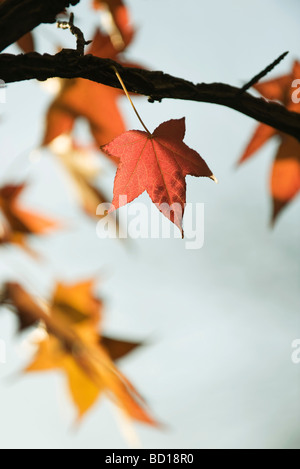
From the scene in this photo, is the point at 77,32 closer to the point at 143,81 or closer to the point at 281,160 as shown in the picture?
the point at 143,81

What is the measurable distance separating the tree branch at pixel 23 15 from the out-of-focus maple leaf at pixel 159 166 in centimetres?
14

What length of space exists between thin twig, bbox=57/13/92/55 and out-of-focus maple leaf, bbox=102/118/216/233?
0.31ft

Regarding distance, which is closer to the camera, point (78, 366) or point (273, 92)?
point (273, 92)

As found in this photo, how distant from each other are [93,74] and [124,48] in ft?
1.65

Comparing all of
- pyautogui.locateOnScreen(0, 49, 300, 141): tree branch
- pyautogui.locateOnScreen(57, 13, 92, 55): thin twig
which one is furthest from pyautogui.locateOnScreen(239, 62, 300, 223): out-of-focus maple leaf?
pyautogui.locateOnScreen(57, 13, 92, 55): thin twig

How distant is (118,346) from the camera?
818 millimetres

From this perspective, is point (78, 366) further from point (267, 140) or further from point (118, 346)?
point (267, 140)

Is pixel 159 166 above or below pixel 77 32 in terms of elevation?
below

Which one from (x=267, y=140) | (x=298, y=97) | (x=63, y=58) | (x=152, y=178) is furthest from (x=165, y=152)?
(x=267, y=140)

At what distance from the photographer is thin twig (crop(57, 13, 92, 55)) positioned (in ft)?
1.24

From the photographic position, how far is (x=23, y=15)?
0.38m

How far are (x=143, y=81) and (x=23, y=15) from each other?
136mm

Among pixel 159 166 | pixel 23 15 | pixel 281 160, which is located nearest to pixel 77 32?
pixel 23 15

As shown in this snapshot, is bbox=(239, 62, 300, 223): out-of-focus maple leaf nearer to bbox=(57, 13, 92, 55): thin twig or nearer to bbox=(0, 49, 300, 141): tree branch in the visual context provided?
bbox=(0, 49, 300, 141): tree branch
